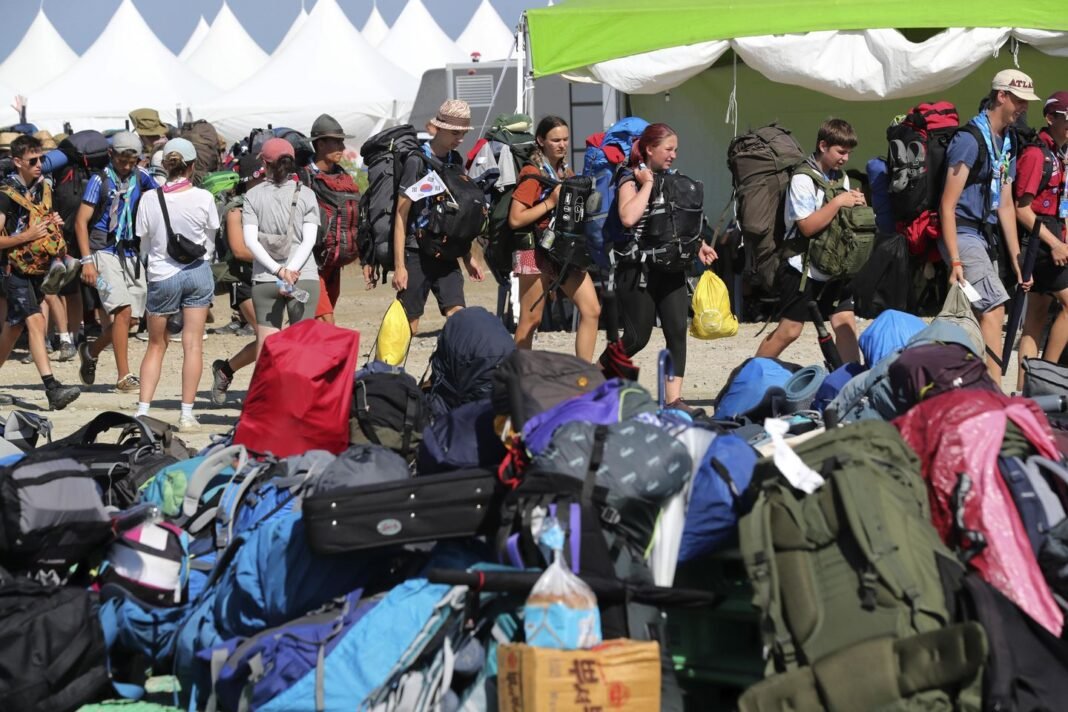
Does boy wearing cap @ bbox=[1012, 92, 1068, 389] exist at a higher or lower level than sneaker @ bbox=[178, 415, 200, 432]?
higher

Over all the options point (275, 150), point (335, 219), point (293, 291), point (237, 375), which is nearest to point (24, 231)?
point (237, 375)

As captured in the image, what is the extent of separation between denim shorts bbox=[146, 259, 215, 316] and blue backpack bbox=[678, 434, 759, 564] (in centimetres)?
481

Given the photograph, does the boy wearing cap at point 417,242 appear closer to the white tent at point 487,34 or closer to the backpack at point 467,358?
the backpack at point 467,358

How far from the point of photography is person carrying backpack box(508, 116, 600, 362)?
26.4 ft

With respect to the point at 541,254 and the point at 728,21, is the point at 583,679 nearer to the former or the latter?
the point at 541,254

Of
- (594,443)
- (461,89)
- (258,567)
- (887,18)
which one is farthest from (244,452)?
(461,89)

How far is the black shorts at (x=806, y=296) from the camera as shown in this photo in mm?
7840

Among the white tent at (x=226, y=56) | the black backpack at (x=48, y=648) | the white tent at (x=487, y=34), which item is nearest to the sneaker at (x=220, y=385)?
the black backpack at (x=48, y=648)

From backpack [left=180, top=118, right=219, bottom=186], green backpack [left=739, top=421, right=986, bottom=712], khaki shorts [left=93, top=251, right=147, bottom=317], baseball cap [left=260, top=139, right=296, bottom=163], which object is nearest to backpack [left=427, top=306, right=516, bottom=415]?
green backpack [left=739, top=421, right=986, bottom=712]

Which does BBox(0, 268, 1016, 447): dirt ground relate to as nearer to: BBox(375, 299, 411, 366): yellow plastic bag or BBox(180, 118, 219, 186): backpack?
BBox(375, 299, 411, 366): yellow plastic bag

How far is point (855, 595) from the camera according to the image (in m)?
3.76

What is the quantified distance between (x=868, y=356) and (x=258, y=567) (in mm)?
2860

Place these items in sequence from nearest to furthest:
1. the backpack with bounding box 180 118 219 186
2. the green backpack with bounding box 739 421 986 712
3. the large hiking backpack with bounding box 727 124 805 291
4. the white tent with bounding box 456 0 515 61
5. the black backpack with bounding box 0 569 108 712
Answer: the green backpack with bounding box 739 421 986 712 < the black backpack with bounding box 0 569 108 712 < the large hiking backpack with bounding box 727 124 805 291 < the backpack with bounding box 180 118 219 186 < the white tent with bounding box 456 0 515 61

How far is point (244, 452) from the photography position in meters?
5.29
